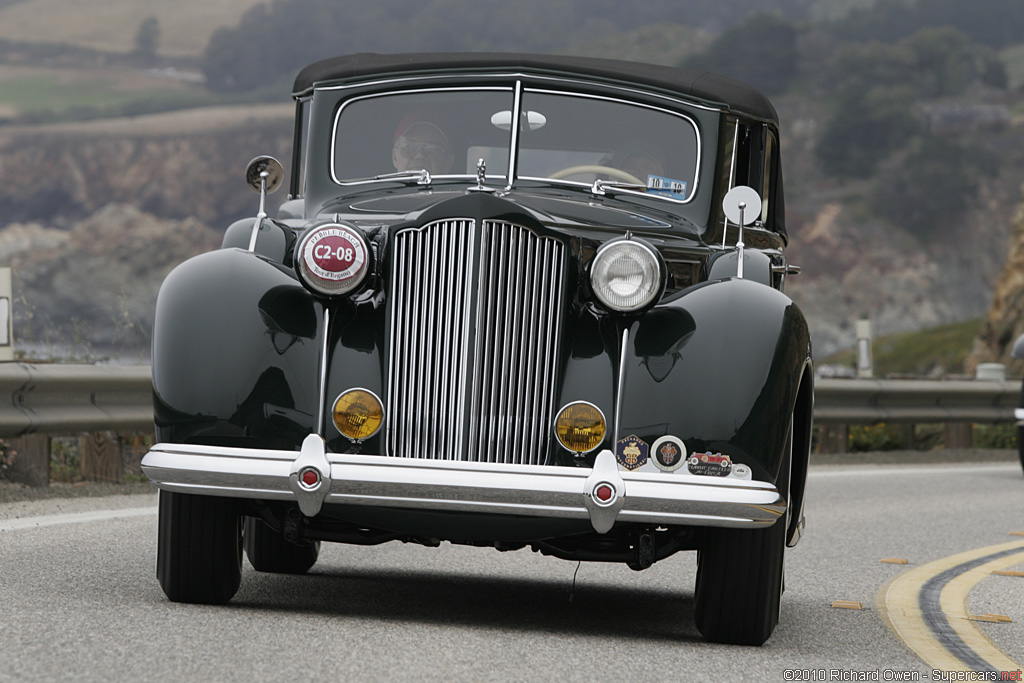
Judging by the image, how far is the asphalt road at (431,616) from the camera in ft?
12.8

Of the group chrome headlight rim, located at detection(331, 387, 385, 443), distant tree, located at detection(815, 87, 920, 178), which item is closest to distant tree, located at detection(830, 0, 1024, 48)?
distant tree, located at detection(815, 87, 920, 178)

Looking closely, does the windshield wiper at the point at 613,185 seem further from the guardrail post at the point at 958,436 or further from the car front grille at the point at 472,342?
the guardrail post at the point at 958,436

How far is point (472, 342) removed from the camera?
461 cm

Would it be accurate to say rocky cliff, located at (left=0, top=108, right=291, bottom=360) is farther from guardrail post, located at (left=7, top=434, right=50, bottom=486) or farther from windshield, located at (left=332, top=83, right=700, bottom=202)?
windshield, located at (left=332, top=83, right=700, bottom=202)

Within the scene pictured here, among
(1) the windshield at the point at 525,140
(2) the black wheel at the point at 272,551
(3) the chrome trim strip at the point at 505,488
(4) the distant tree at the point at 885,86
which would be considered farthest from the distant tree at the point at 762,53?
→ (3) the chrome trim strip at the point at 505,488

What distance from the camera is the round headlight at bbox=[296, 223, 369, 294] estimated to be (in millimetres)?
4598

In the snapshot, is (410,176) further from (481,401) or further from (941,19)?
(941,19)

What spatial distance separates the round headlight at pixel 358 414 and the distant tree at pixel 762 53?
136 metres

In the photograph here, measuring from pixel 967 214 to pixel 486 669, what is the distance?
386 ft

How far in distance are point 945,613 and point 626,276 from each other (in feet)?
7.25

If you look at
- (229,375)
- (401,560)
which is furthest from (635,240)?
(401,560)

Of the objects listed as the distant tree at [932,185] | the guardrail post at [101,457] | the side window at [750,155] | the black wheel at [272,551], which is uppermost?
the distant tree at [932,185]

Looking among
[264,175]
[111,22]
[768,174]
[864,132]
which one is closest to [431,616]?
[264,175]

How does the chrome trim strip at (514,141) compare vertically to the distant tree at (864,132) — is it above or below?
below
